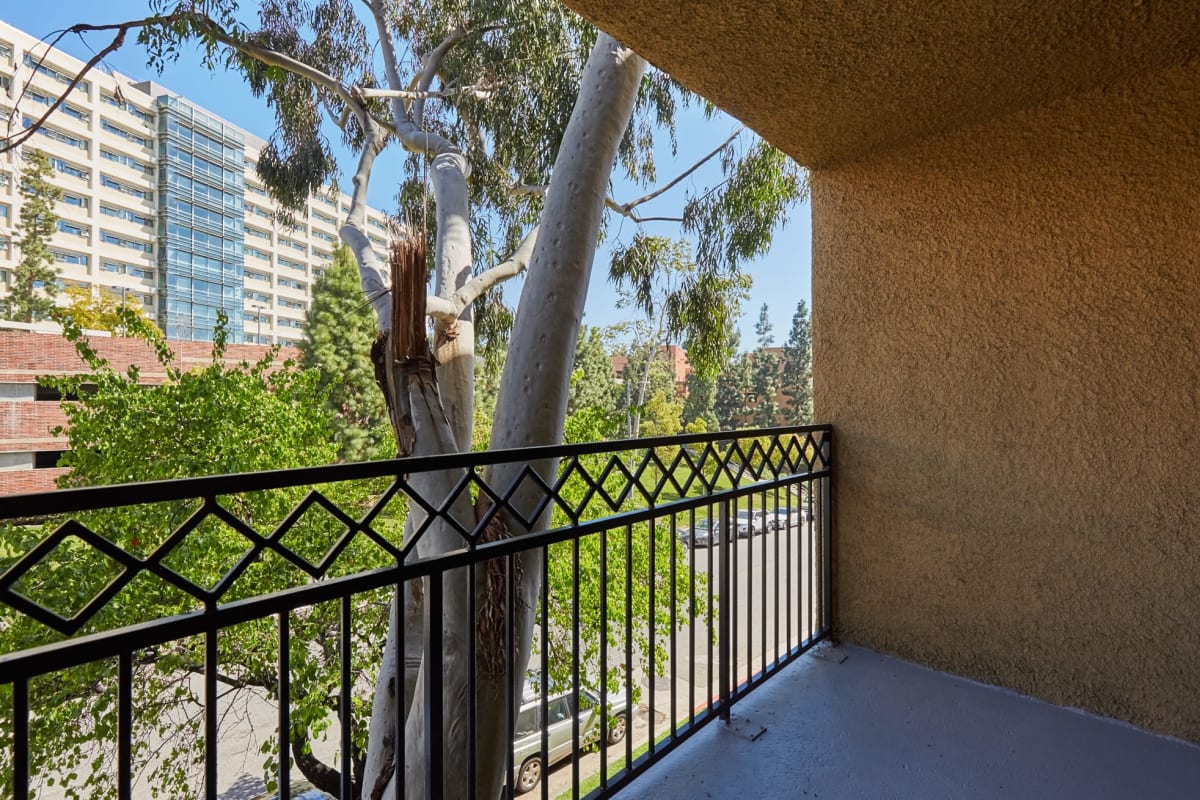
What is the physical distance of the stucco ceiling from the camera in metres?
1.34

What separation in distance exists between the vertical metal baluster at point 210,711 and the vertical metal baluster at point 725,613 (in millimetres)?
1201

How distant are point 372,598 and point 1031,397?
6.00 metres

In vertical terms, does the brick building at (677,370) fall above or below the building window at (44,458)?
above

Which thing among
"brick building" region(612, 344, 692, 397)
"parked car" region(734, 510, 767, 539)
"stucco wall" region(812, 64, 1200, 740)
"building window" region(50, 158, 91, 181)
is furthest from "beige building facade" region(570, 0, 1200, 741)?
"building window" region(50, 158, 91, 181)

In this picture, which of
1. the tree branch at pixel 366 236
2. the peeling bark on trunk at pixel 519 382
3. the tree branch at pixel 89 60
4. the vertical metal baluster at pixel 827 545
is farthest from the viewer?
the tree branch at pixel 366 236

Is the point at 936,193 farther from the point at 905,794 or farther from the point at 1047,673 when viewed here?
the point at 905,794

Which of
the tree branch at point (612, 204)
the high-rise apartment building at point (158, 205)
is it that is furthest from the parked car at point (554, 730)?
the high-rise apartment building at point (158, 205)

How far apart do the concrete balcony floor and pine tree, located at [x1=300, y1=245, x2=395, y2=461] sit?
1469 centimetres

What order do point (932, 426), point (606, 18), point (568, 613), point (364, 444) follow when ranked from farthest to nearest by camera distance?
point (364, 444)
point (568, 613)
point (932, 426)
point (606, 18)

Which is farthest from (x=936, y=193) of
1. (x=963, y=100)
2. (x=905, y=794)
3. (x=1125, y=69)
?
(x=905, y=794)

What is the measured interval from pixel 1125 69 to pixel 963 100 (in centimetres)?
38

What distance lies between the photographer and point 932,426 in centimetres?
204

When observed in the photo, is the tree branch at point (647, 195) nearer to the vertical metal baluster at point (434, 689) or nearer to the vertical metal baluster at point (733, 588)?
the vertical metal baluster at point (733, 588)

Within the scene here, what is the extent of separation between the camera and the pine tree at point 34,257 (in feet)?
51.1
